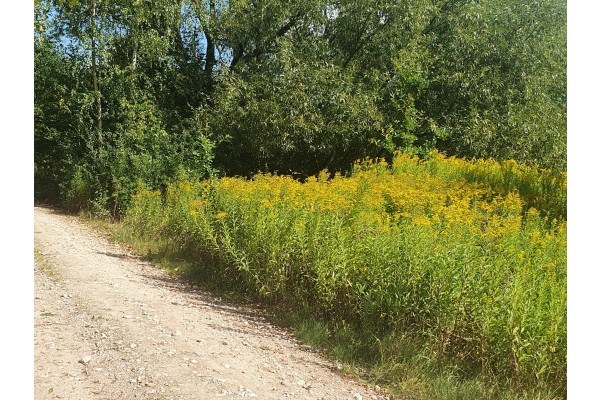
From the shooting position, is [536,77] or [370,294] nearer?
[370,294]

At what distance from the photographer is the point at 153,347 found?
3229 millimetres

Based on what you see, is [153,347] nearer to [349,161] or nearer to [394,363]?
[394,363]

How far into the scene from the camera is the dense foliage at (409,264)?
2793 millimetres

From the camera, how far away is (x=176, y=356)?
10.2 feet

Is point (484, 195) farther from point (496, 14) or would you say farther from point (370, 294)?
point (496, 14)

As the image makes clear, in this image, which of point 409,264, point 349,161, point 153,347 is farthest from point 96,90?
point 409,264

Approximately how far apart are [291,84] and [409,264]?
291 inches

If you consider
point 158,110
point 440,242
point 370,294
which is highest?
point 158,110

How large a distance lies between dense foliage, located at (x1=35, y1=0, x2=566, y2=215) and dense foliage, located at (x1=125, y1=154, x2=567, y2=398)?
2.90 meters

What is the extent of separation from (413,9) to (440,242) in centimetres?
888

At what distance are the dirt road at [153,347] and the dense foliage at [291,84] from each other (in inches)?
134

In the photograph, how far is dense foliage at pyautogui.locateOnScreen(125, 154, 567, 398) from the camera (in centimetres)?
279

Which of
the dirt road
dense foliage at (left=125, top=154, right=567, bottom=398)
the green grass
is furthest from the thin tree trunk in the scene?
the green grass
